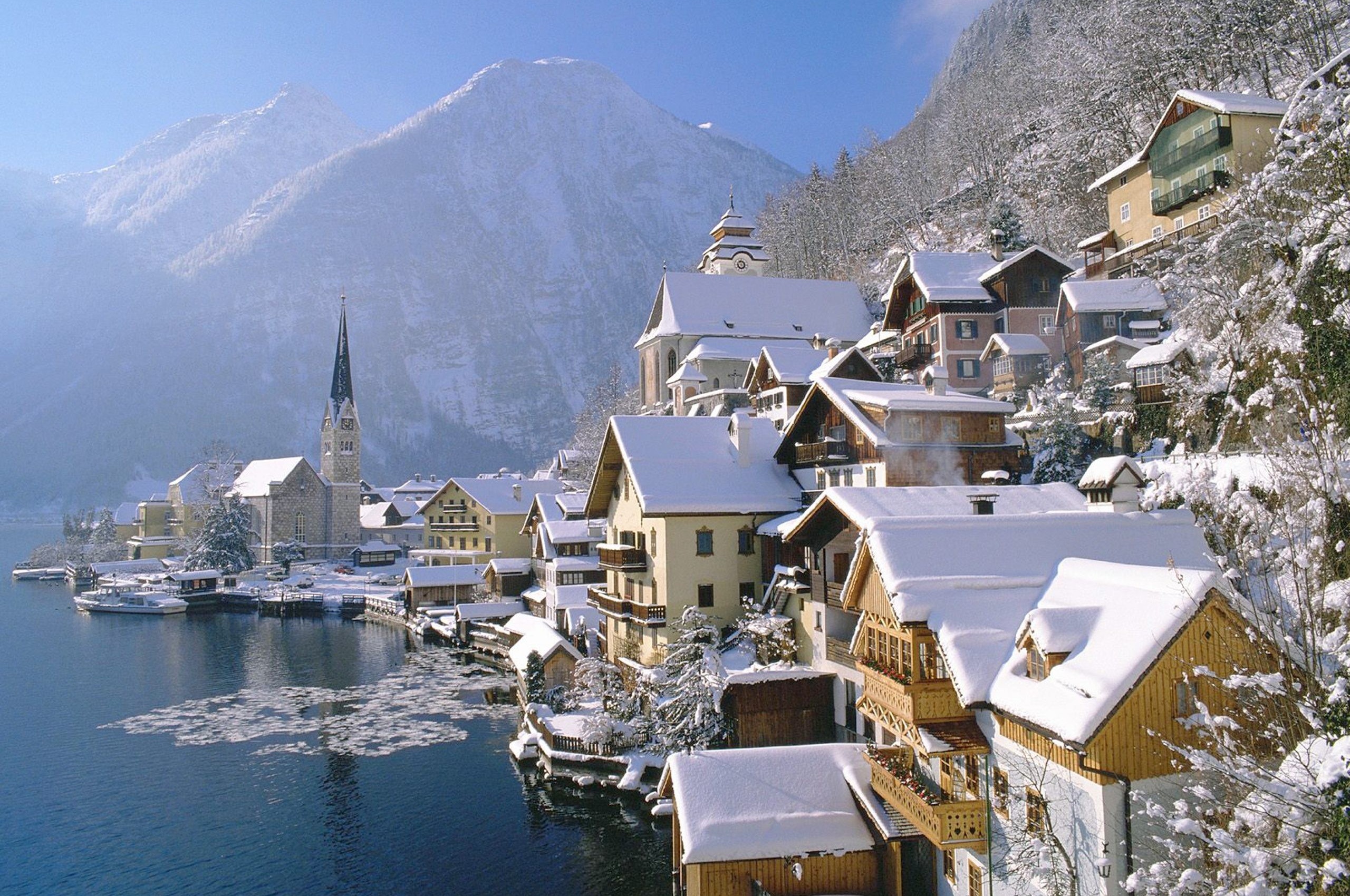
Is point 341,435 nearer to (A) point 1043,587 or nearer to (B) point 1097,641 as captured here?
(A) point 1043,587

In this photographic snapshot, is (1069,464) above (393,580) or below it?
above

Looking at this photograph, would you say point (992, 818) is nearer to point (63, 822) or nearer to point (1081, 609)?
point (1081, 609)

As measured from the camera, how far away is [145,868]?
86.4 ft

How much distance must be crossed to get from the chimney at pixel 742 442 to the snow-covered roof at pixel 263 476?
94466mm

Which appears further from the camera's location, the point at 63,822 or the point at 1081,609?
the point at 63,822

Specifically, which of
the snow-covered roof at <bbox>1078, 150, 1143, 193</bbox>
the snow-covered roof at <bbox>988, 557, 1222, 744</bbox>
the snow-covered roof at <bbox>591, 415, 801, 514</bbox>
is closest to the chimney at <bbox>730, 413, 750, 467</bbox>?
the snow-covered roof at <bbox>591, 415, 801, 514</bbox>

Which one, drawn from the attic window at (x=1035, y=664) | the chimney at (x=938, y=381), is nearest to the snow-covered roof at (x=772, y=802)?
the attic window at (x=1035, y=664)

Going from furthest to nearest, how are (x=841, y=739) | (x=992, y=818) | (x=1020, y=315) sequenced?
(x=1020, y=315) < (x=841, y=739) < (x=992, y=818)

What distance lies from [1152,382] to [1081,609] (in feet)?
83.5

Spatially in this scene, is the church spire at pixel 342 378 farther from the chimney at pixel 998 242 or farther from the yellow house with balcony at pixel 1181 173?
the yellow house with balcony at pixel 1181 173

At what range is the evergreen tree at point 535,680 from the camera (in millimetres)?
39250

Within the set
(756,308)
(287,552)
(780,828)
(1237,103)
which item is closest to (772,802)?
(780,828)

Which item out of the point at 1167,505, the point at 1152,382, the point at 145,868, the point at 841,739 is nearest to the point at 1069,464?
the point at 1152,382

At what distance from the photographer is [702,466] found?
1506 inches
